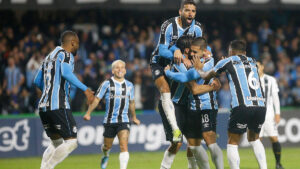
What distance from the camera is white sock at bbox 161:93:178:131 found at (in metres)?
8.79

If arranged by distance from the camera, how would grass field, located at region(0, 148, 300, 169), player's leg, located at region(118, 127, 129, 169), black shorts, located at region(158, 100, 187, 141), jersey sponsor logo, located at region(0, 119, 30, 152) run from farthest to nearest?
jersey sponsor logo, located at region(0, 119, 30, 152), grass field, located at region(0, 148, 300, 169), player's leg, located at region(118, 127, 129, 169), black shorts, located at region(158, 100, 187, 141)

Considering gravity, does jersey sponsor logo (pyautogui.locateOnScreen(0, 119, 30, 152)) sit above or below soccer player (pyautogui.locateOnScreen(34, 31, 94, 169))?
below

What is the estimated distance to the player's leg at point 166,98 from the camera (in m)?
8.70

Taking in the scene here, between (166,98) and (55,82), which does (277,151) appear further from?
(55,82)

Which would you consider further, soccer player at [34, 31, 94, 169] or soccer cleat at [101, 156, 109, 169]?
soccer cleat at [101, 156, 109, 169]

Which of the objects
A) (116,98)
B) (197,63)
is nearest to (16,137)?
(116,98)

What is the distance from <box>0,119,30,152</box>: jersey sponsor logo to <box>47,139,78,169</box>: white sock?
5.43 m

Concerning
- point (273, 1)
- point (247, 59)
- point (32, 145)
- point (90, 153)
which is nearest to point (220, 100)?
point (273, 1)

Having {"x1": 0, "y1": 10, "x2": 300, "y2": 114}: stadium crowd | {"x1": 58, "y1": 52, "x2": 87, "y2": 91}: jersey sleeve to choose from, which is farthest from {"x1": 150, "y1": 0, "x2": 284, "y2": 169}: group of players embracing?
{"x1": 0, "y1": 10, "x2": 300, "y2": 114}: stadium crowd

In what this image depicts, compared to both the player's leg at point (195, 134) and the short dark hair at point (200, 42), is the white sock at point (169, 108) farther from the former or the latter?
the short dark hair at point (200, 42)

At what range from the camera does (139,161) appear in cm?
1297

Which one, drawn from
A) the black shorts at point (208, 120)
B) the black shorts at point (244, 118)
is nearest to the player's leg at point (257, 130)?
the black shorts at point (244, 118)

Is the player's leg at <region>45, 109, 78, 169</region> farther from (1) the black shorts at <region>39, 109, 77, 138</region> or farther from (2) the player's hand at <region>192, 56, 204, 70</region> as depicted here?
(2) the player's hand at <region>192, 56, 204, 70</region>

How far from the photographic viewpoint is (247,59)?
8.92m
